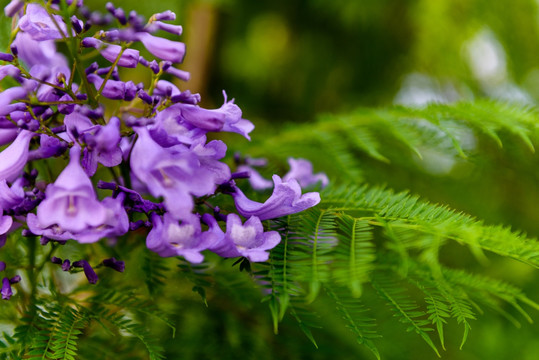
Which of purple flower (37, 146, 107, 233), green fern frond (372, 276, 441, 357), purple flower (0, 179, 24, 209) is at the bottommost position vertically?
green fern frond (372, 276, 441, 357)

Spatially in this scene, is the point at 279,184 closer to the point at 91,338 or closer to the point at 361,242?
the point at 361,242

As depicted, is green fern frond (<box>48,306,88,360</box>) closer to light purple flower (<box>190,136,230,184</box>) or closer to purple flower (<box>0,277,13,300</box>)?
purple flower (<box>0,277,13,300</box>)

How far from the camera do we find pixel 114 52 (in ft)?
2.86

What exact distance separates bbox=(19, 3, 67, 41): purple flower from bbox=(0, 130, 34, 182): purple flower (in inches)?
6.8

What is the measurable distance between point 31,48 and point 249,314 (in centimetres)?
77

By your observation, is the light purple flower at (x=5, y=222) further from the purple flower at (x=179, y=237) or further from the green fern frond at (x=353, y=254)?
the green fern frond at (x=353, y=254)

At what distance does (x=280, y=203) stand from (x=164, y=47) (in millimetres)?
328

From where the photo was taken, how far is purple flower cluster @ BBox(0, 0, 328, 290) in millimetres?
682

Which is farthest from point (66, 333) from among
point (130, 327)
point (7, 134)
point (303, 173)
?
point (303, 173)

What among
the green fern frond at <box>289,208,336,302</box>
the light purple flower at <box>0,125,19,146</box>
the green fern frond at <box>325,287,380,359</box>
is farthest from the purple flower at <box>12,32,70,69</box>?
the green fern frond at <box>325,287,380,359</box>

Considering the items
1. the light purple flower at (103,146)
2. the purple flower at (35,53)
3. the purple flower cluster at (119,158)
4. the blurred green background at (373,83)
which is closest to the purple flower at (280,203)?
the purple flower cluster at (119,158)

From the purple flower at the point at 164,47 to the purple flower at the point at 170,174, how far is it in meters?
0.19

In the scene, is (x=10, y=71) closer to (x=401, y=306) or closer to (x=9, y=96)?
(x=9, y=96)

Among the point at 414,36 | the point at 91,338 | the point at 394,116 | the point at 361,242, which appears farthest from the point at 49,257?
the point at 414,36
